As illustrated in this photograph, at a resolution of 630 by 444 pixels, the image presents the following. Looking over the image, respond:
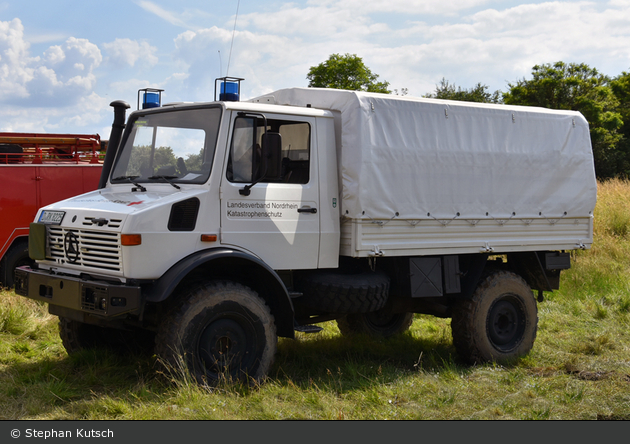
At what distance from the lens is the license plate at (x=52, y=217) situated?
19.5 feet

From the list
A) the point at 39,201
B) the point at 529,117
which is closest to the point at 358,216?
the point at 529,117

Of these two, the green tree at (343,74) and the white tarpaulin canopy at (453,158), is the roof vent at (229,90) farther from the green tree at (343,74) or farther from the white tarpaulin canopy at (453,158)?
the green tree at (343,74)

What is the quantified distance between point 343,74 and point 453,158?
3120cm

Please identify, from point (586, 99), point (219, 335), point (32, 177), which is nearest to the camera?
point (219, 335)

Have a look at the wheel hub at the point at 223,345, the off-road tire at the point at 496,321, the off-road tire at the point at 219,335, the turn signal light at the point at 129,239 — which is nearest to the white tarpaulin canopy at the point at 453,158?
the off-road tire at the point at 496,321

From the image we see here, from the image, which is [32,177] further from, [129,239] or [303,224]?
[303,224]

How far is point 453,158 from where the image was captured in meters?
7.18

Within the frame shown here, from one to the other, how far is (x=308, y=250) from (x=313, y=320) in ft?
3.49

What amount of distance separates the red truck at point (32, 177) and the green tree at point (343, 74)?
87.9 ft

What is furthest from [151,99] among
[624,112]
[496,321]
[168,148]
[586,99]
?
[624,112]

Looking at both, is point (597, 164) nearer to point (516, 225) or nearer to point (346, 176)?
point (516, 225)

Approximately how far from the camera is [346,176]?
645 cm

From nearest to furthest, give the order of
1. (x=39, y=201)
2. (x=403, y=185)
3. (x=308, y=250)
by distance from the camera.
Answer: (x=308, y=250) → (x=403, y=185) → (x=39, y=201)

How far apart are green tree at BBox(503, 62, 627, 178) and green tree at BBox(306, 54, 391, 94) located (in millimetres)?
8669
